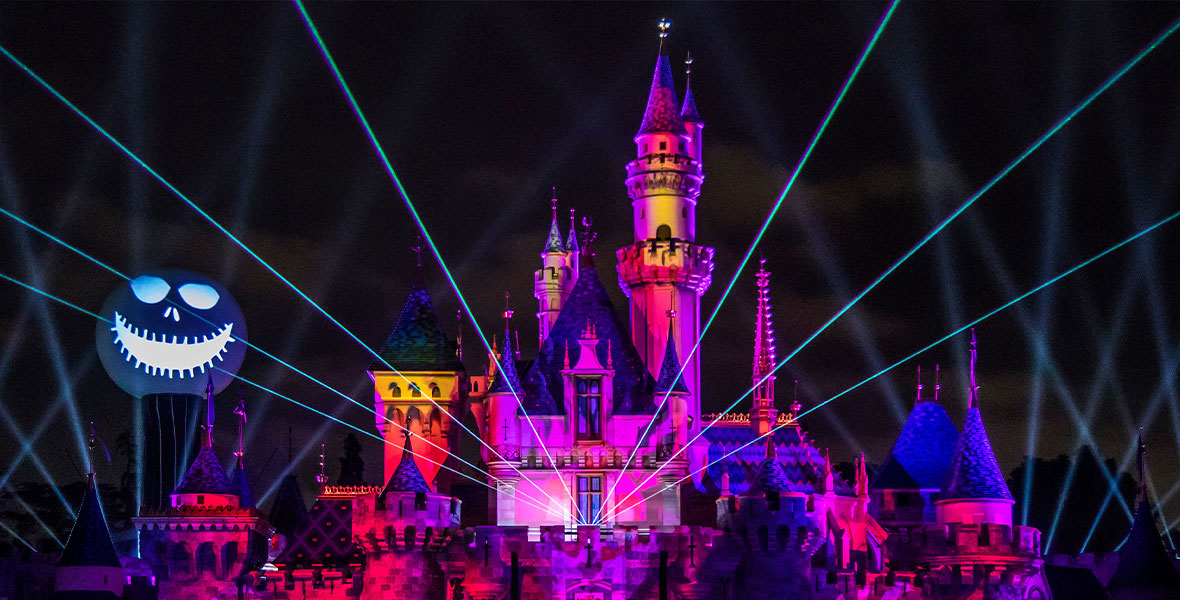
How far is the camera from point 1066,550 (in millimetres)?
109250

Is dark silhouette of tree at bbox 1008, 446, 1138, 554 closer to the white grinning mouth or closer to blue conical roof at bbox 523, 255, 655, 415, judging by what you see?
blue conical roof at bbox 523, 255, 655, 415

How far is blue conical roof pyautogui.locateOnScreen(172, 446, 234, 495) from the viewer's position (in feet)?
272

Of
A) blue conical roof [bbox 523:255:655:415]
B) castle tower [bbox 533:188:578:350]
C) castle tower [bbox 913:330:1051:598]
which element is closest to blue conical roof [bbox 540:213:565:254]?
castle tower [bbox 533:188:578:350]

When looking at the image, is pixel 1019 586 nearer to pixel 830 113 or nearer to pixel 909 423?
pixel 909 423

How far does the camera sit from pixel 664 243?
89.4 meters

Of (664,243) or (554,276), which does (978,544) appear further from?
(554,276)

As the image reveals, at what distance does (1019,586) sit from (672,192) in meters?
20.6

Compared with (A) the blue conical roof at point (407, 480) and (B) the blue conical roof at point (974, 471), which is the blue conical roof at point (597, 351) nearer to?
(A) the blue conical roof at point (407, 480)

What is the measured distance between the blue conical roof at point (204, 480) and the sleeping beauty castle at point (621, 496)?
0.08m

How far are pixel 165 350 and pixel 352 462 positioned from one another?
3609 centimetres

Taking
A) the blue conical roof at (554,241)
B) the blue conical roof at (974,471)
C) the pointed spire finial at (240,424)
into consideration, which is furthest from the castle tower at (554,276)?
the blue conical roof at (974,471)

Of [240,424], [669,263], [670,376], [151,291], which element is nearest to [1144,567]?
[670,376]

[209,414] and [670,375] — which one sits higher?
[670,375]

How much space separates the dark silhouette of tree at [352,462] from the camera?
391 ft
